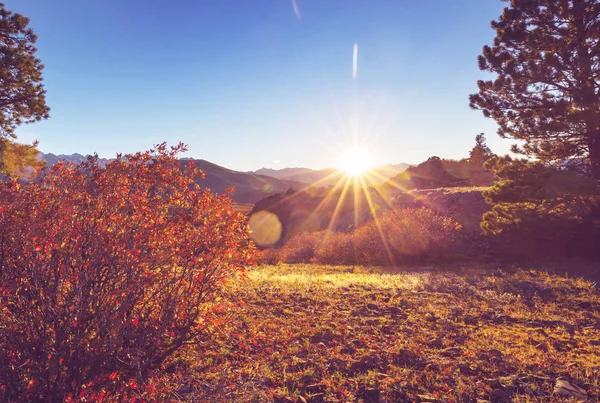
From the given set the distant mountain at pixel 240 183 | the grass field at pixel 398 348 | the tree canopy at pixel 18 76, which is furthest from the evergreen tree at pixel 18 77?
the distant mountain at pixel 240 183

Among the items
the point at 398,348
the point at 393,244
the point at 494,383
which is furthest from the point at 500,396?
the point at 393,244

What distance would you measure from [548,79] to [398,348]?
558 inches

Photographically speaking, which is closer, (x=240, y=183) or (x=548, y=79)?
(x=548, y=79)

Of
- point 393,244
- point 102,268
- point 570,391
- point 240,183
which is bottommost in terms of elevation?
point 393,244

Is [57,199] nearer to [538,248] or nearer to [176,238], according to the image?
[176,238]

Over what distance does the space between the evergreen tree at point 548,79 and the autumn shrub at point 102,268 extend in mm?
14686

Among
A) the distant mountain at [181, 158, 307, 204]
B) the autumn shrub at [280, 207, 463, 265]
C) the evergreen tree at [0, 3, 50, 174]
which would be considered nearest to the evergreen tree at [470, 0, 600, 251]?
the autumn shrub at [280, 207, 463, 265]

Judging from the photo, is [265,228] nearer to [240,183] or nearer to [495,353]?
[495,353]

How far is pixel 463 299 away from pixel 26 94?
2285 cm

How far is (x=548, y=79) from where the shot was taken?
568 inches

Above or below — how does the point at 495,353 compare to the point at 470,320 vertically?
above

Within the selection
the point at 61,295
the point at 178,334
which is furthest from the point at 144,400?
the point at 61,295

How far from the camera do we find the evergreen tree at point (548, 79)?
1377cm

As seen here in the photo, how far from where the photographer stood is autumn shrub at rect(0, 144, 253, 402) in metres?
4.01
